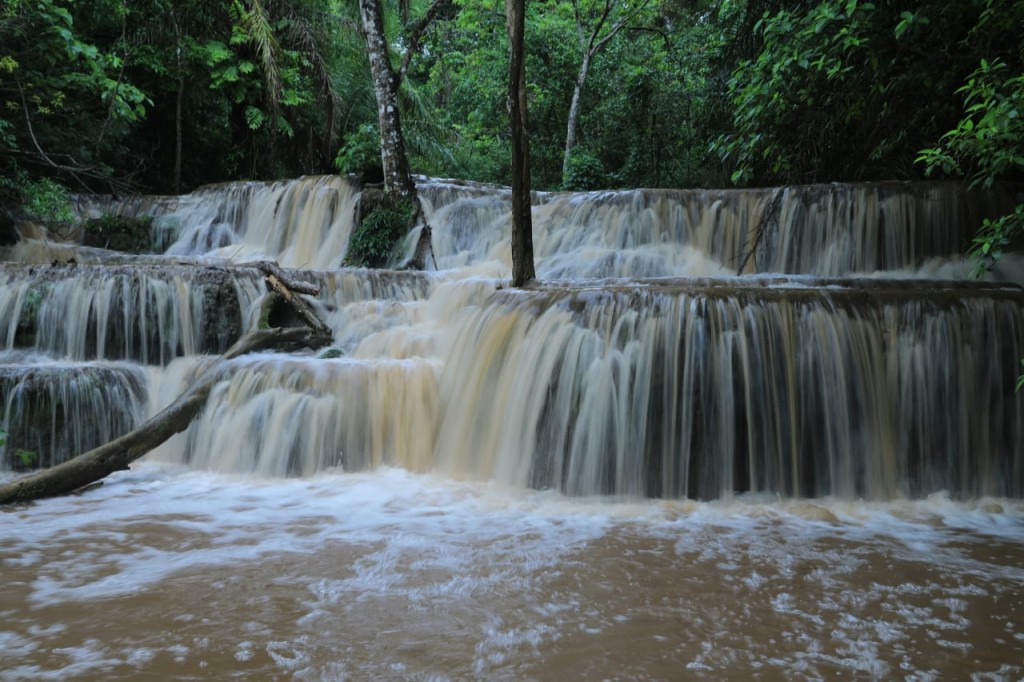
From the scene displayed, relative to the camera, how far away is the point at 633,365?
563 centimetres

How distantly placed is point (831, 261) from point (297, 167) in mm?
13188

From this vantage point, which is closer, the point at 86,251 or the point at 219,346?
the point at 219,346

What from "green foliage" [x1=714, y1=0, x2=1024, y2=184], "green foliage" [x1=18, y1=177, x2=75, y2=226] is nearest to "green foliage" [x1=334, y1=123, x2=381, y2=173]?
"green foliage" [x1=18, y1=177, x2=75, y2=226]

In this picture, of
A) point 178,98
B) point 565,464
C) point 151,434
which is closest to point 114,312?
point 151,434

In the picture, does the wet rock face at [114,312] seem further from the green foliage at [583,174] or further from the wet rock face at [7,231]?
the green foliage at [583,174]

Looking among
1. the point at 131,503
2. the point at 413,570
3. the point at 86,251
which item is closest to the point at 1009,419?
the point at 413,570

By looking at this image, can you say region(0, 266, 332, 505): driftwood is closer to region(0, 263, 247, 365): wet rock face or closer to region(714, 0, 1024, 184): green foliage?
region(0, 263, 247, 365): wet rock face

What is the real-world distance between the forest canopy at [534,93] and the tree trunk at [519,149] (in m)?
2.39

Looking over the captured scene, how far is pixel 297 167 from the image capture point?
17.9 metres

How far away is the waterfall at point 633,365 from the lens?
535 centimetres

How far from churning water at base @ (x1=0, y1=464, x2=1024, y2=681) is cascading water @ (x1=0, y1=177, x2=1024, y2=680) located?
0.8 inches

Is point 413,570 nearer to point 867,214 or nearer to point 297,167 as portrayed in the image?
point 867,214

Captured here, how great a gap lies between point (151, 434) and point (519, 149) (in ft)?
13.6

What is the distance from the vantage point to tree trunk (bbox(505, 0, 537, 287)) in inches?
280
